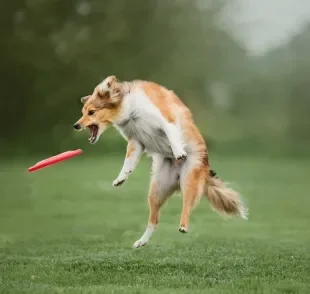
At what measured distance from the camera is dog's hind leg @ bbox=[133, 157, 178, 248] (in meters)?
4.04

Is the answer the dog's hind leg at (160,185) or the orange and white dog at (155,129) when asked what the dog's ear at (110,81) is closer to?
the orange and white dog at (155,129)

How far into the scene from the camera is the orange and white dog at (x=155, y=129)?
12.5ft

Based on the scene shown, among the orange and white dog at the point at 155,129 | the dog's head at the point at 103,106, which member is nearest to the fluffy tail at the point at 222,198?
the orange and white dog at the point at 155,129

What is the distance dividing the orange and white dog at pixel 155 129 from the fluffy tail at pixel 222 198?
9 centimetres

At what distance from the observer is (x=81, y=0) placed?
6844 mm

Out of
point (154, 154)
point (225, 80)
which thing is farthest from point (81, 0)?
point (154, 154)

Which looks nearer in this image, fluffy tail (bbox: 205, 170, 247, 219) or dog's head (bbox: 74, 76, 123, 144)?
dog's head (bbox: 74, 76, 123, 144)

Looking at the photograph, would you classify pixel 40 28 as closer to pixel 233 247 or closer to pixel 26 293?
pixel 233 247

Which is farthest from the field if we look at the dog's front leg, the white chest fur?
the white chest fur

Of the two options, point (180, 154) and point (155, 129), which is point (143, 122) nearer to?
point (155, 129)

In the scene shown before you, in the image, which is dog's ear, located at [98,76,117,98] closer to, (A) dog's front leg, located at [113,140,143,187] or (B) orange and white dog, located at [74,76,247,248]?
(B) orange and white dog, located at [74,76,247,248]

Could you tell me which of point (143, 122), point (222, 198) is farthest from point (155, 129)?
point (222, 198)

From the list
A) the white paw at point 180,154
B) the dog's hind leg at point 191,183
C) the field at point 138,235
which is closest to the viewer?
the white paw at point 180,154

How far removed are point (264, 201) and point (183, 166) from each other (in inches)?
114
